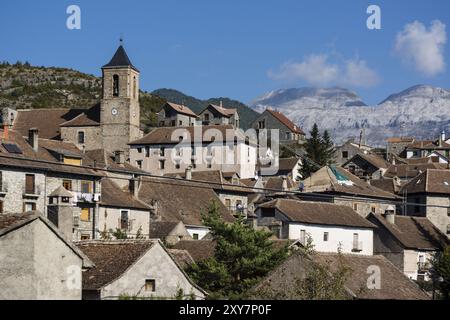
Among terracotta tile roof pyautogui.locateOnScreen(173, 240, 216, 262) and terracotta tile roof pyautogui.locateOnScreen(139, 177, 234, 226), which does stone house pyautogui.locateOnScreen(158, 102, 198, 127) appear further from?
terracotta tile roof pyautogui.locateOnScreen(173, 240, 216, 262)

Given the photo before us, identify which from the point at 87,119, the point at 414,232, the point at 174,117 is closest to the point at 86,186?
the point at 414,232

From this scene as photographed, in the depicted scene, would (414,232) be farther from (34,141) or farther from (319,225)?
(34,141)

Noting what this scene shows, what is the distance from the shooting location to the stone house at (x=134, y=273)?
3497 cm

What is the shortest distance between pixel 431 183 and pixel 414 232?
12788 millimetres

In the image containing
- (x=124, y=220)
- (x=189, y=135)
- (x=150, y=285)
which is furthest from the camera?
(x=189, y=135)

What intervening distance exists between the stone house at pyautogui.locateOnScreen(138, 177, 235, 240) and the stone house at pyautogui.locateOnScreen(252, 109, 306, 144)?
242ft

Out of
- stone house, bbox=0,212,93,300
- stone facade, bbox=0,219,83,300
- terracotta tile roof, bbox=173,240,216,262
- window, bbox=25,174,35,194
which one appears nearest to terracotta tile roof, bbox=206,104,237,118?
window, bbox=25,174,35,194

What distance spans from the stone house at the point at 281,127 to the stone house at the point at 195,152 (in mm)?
37597

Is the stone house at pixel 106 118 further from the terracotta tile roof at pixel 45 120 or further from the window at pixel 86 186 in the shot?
the window at pixel 86 186

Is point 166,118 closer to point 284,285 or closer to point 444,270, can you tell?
point 444,270

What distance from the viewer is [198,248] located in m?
52.6

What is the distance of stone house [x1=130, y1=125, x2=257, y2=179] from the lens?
11200cm
